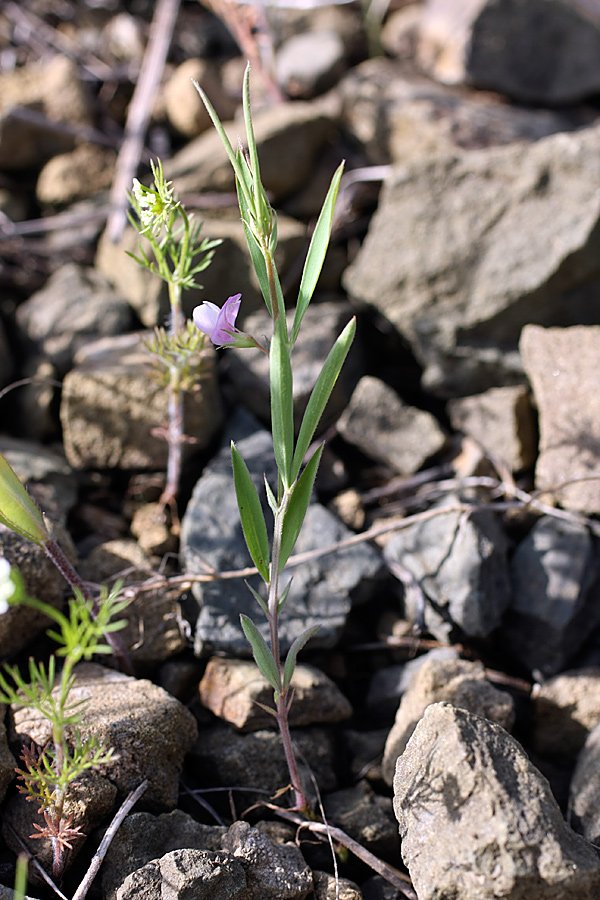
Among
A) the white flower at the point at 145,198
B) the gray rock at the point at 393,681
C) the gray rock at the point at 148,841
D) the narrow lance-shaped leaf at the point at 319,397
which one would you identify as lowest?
the gray rock at the point at 393,681

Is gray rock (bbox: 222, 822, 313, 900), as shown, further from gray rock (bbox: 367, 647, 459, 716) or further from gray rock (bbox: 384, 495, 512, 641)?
gray rock (bbox: 384, 495, 512, 641)

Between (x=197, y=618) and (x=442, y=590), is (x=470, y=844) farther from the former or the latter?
(x=197, y=618)

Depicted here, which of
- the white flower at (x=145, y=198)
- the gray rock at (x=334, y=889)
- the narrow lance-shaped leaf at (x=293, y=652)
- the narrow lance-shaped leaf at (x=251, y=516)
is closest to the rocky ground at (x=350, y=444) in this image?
the gray rock at (x=334, y=889)

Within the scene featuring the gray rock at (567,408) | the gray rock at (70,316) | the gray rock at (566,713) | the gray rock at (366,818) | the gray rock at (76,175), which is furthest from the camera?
the gray rock at (76,175)

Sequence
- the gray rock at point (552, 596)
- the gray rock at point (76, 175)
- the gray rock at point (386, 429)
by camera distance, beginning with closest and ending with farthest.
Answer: the gray rock at point (552, 596) → the gray rock at point (386, 429) → the gray rock at point (76, 175)

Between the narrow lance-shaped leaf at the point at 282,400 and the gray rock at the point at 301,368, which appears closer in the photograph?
the narrow lance-shaped leaf at the point at 282,400

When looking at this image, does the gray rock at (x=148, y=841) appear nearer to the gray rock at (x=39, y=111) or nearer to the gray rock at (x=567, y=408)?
the gray rock at (x=567, y=408)

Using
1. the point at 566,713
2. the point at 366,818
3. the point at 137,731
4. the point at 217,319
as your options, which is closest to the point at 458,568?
the point at 566,713
